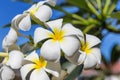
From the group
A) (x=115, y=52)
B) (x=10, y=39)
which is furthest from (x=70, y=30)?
(x=115, y=52)

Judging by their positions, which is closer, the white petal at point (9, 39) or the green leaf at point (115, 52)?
the white petal at point (9, 39)

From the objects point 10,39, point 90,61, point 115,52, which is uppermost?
point 10,39

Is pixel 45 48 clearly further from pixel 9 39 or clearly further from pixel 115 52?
pixel 115 52

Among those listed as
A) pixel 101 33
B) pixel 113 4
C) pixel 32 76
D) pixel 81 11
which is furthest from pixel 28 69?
pixel 81 11

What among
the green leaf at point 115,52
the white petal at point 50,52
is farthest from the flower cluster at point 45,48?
the green leaf at point 115,52

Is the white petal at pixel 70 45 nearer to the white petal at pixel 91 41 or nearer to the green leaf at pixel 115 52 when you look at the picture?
the white petal at pixel 91 41

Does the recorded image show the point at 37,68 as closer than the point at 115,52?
Yes

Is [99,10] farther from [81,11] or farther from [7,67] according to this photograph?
[7,67]
